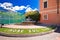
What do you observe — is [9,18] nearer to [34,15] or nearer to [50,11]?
[34,15]

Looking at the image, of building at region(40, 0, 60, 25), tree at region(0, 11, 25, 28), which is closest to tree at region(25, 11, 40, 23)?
building at region(40, 0, 60, 25)

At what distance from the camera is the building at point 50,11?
1722 centimetres

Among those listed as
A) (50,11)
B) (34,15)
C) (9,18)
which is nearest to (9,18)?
(9,18)

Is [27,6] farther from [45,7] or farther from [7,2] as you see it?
[45,7]

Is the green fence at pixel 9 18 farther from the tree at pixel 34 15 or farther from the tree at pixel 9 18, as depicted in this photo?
the tree at pixel 34 15

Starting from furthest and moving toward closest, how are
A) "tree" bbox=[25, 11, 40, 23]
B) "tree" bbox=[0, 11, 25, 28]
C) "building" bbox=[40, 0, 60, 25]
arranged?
1. "tree" bbox=[25, 11, 40, 23]
2. "tree" bbox=[0, 11, 25, 28]
3. "building" bbox=[40, 0, 60, 25]

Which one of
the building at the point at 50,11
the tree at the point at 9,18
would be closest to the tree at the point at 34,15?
the building at the point at 50,11

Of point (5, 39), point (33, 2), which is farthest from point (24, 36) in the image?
point (33, 2)

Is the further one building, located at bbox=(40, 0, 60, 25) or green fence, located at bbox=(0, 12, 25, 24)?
green fence, located at bbox=(0, 12, 25, 24)

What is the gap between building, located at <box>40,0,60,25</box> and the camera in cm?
1722

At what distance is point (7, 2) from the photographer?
26875 millimetres

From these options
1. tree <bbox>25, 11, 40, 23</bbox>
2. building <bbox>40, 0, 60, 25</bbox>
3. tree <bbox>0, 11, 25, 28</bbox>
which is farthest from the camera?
tree <bbox>25, 11, 40, 23</bbox>

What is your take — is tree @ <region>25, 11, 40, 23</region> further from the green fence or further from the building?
the green fence

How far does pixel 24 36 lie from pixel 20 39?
984 millimetres
